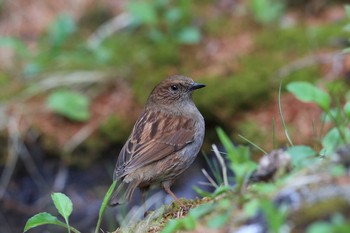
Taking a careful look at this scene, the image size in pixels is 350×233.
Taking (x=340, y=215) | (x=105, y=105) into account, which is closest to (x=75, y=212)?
(x=105, y=105)

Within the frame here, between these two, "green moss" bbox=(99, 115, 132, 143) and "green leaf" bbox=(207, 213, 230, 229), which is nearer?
"green leaf" bbox=(207, 213, 230, 229)

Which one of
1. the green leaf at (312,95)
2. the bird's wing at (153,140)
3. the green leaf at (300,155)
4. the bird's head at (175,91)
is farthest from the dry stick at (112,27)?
the green leaf at (300,155)

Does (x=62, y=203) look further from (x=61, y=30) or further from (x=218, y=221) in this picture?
(x=61, y=30)

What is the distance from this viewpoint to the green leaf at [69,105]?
8.75 metres

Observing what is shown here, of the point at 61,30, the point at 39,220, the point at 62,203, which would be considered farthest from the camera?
the point at 61,30

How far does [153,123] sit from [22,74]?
3706mm

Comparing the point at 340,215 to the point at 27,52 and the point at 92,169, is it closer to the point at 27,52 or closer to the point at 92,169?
the point at 92,169

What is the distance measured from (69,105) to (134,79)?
0.94 meters

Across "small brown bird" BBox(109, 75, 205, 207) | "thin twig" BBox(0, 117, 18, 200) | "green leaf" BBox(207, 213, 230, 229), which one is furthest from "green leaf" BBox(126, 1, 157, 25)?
"green leaf" BBox(207, 213, 230, 229)

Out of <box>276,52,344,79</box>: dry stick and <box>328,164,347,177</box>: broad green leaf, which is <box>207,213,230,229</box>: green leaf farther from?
<box>276,52,344,79</box>: dry stick

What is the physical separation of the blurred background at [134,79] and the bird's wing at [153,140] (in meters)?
1.49

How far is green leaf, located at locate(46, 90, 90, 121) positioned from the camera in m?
8.75

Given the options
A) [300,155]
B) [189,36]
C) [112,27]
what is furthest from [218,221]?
[112,27]

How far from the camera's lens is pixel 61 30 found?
9570 millimetres
